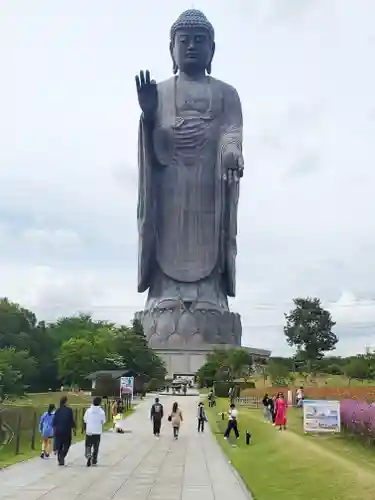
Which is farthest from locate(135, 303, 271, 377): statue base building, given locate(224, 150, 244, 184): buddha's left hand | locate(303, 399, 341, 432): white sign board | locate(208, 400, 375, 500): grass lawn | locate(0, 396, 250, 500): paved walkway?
locate(0, 396, 250, 500): paved walkway

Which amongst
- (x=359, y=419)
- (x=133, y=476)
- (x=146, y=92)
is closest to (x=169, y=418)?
(x=359, y=419)

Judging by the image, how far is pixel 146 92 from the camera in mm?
38188

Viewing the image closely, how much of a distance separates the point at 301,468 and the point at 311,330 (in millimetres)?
51245

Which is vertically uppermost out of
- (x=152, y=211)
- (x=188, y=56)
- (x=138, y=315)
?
(x=188, y=56)

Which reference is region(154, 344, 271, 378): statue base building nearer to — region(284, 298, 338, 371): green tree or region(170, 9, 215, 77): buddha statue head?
region(284, 298, 338, 371): green tree

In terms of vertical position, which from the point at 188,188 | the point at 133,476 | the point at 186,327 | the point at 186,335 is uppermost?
the point at 188,188

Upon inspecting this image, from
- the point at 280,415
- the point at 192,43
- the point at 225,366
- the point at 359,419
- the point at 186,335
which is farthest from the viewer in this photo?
the point at 186,335

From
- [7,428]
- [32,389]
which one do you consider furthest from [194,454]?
[32,389]

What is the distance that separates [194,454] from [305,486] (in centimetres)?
526

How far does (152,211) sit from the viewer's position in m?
50.7

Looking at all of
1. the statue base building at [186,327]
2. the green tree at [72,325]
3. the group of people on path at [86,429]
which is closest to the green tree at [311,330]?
the statue base building at [186,327]

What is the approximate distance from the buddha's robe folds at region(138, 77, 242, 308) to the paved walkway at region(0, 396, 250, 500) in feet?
110

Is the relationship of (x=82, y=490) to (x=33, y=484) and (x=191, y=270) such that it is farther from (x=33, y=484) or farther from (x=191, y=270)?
(x=191, y=270)

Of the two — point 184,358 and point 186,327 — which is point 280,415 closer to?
point 186,327
